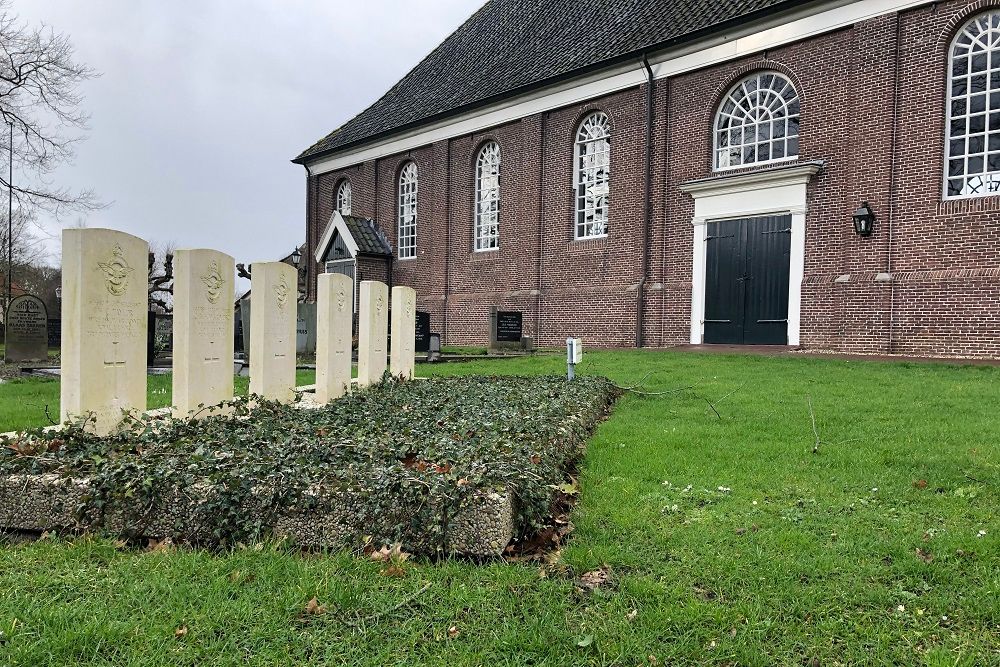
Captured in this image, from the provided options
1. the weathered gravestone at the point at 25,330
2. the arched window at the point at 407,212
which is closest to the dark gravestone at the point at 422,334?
the arched window at the point at 407,212

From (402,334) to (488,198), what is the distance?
45.3ft

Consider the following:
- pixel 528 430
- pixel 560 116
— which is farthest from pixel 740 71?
pixel 528 430

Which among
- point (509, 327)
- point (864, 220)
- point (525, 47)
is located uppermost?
point (525, 47)

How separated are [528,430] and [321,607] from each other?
2.53 meters

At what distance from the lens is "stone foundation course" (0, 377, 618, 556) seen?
3.37 meters

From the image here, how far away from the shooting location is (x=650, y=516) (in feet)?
12.8

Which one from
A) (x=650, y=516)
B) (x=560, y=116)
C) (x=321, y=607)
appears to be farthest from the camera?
(x=560, y=116)

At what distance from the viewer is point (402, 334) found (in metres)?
9.98

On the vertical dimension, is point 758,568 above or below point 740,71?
below

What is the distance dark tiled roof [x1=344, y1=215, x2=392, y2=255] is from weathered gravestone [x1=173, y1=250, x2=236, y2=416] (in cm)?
1918

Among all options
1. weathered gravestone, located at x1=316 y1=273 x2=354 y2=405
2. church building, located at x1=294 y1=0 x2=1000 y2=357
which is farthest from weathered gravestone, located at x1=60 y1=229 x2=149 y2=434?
church building, located at x1=294 y1=0 x2=1000 y2=357

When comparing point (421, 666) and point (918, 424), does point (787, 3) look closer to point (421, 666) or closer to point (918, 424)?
point (918, 424)

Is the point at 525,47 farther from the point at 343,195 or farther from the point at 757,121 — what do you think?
the point at 343,195

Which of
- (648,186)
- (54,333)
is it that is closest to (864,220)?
(648,186)
